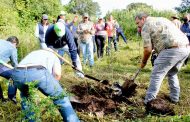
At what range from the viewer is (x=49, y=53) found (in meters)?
5.03

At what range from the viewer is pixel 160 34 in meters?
6.55

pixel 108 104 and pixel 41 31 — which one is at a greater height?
pixel 41 31

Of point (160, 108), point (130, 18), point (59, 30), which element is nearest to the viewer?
point (160, 108)

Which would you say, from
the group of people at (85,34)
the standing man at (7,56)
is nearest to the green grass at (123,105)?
the standing man at (7,56)

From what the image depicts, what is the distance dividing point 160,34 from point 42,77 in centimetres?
256

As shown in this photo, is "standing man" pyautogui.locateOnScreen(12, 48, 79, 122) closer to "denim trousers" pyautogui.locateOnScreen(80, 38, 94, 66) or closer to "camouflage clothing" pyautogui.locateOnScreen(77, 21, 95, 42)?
"denim trousers" pyautogui.locateOnScreen(80, 38, 94, 66)

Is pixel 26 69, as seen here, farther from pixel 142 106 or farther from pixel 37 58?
pixel 142 106

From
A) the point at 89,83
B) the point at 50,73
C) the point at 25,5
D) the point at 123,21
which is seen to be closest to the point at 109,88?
the point at 89,83

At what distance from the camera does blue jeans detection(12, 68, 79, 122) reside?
480cm

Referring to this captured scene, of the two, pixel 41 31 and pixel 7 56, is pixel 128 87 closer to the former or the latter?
pixel 7 56

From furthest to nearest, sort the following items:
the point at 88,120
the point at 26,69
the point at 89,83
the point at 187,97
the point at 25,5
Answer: the point at 25,5 < the point at 89,83 < the point at 187,97 < the point at 88,120 < the point at 26,69

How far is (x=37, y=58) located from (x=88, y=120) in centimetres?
168

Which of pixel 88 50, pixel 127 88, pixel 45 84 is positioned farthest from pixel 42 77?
pixel 88 50

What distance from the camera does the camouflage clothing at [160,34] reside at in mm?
6523
